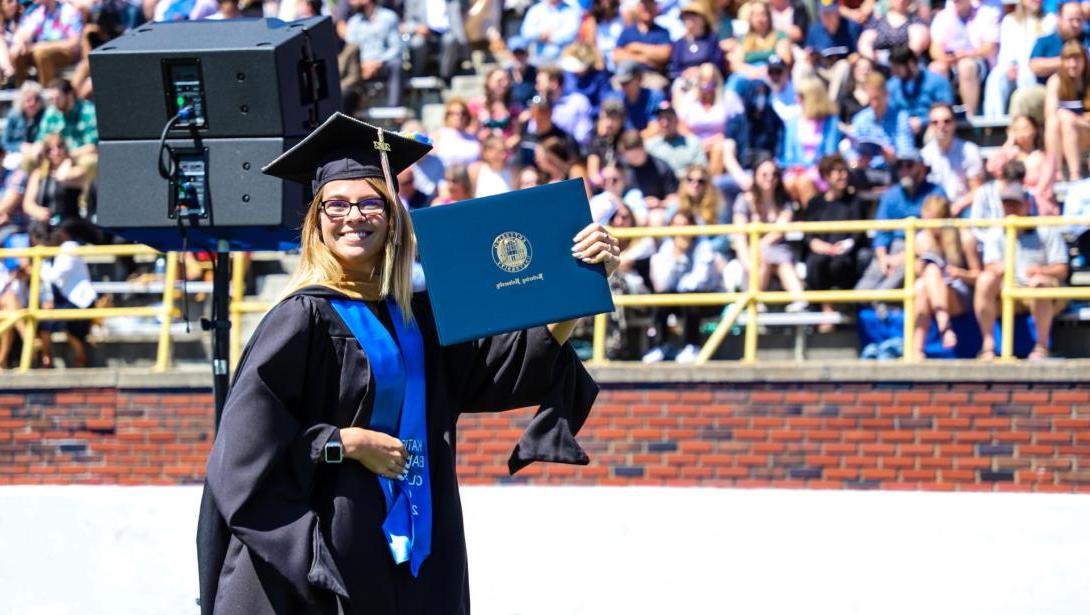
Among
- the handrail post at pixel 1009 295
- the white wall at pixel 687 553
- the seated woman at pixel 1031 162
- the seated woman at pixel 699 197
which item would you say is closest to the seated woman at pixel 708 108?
the seated woman at pixel 699 197

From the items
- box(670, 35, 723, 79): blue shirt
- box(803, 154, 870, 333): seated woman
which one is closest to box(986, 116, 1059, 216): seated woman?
box(803, 154, 870, 333): seated woman

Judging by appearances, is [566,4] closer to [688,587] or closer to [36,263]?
[36,263]

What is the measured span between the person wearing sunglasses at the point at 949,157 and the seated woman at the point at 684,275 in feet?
4.88

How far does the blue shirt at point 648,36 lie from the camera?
12555 millimetres

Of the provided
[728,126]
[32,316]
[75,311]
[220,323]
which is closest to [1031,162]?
[728,126]

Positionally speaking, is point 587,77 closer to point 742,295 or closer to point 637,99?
point 637,99

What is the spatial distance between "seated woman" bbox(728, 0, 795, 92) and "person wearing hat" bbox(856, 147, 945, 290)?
1.68 m

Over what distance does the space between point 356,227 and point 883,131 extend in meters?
7.28

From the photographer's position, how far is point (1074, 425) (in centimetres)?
902

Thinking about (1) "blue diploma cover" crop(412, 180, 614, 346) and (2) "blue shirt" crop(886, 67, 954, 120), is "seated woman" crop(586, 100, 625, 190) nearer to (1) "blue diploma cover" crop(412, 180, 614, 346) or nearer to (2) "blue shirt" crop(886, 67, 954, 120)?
(2) "blue shirt" crop(886, 67, 954, 120)

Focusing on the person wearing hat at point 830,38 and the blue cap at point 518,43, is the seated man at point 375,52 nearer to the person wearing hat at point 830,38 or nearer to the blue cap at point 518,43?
the blue cap at point 518,43

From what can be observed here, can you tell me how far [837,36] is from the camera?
12.1 metres

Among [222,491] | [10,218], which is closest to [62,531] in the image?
Answer: [10,218]

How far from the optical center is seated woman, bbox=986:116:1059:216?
10039mm
